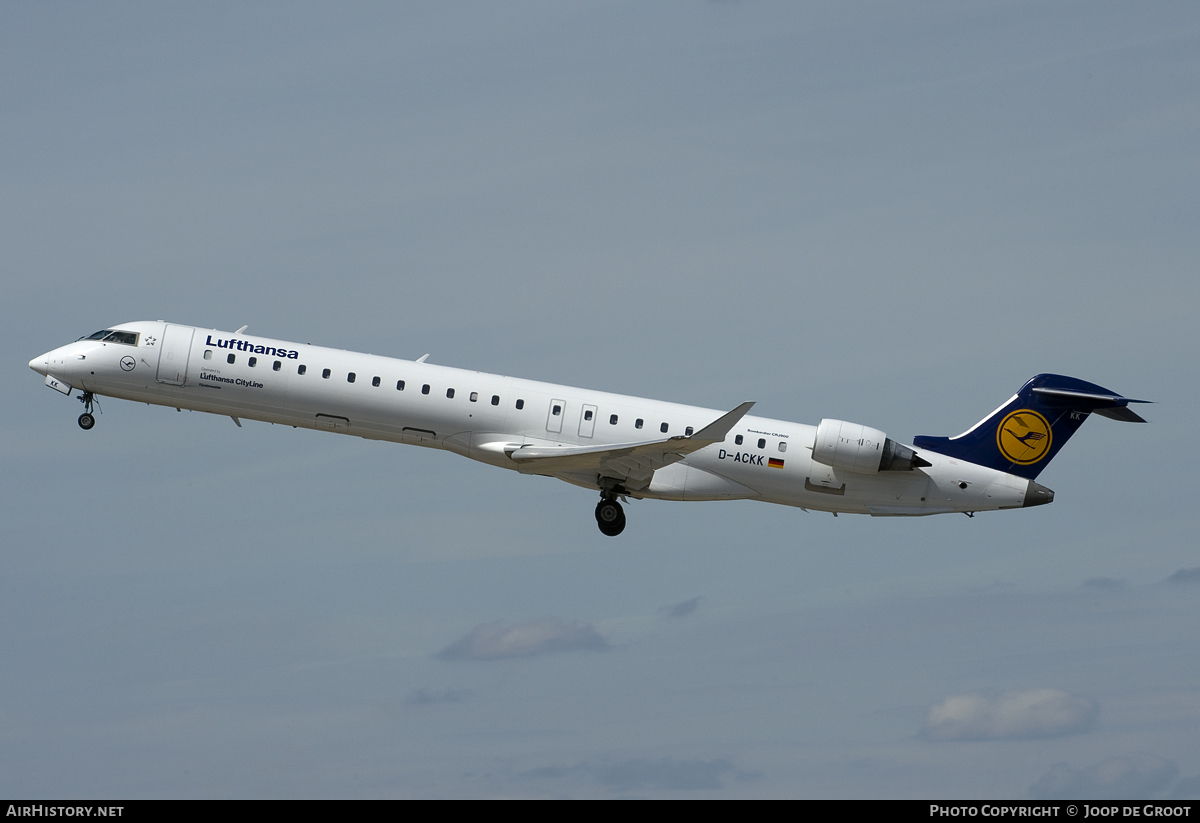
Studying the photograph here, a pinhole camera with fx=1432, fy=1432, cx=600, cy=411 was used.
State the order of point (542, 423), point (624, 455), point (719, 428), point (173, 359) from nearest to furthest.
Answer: point (719, 428) → point (624, 455) → point (173, 359) → point (542, 423)

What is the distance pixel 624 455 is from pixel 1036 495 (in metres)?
11.5

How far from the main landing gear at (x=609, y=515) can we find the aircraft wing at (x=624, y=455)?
826 millimetres

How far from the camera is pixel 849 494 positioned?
3706 cm

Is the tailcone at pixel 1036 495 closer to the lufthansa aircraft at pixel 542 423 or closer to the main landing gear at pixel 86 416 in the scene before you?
the lufthansa aircraft at pixel 542 423

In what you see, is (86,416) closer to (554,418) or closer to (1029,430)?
(554,418)

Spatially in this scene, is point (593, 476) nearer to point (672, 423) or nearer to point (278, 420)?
point (672, 423)

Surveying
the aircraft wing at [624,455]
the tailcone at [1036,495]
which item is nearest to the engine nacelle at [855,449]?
the aircraft wing at [624,455]

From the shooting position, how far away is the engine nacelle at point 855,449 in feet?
119

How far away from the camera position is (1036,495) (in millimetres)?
37969

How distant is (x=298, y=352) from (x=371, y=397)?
222 cm

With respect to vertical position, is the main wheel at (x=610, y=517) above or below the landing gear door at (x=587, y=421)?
below

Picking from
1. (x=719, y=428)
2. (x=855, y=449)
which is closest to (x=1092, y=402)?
(x=855, y=449)
